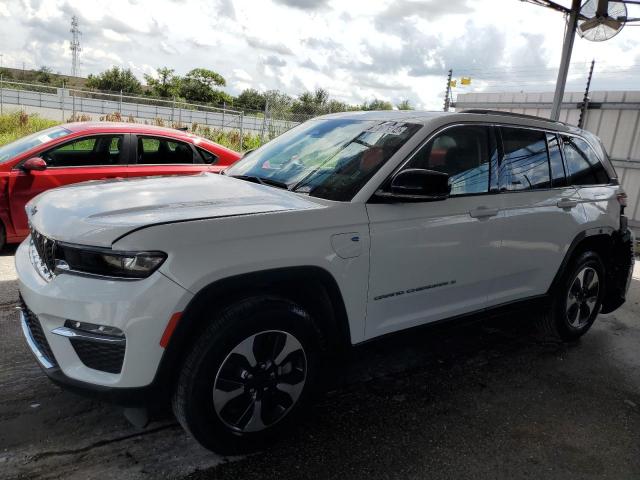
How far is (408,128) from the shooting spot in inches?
124

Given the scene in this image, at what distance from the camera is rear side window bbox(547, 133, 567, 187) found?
390 cm

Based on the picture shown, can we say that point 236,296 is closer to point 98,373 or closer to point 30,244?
point 98,373

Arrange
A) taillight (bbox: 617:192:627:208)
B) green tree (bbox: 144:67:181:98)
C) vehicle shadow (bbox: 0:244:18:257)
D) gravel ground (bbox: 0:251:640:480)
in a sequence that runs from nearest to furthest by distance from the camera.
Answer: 1. gravel ground (bbox: 0:251:640:480)
2. taillight (bbox: 617:192:627:208)
3. vehicle shadow (bbox: 0:244:18:257)
4. green tree (bbox: 144:67:181:98)

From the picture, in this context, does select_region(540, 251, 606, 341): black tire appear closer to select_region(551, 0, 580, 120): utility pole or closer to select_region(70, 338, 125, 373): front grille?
select_region(70, 338, 125, 373): front grille

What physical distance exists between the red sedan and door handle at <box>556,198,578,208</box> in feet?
14.0

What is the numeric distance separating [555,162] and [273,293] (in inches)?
103

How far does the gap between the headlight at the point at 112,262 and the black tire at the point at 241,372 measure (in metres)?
0.39

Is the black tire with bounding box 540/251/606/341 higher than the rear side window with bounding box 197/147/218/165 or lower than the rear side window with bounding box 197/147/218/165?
lower

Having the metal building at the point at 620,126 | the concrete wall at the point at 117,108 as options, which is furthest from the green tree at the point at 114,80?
the metal building at the point at 620,126

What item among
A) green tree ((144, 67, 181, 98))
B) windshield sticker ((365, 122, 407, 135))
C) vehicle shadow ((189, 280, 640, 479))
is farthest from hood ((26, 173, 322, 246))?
green tree ((144, 67, 181, 98))

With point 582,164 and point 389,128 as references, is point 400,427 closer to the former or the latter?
point 389,128

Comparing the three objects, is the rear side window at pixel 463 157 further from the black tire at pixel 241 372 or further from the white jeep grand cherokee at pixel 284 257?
the black tire at pixel 241 372

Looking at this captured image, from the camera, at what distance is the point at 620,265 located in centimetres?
453

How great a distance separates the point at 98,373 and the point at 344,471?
1.26 metres
